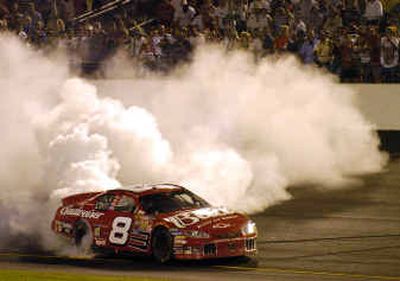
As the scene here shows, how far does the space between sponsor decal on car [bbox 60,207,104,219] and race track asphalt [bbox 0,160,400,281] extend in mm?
702

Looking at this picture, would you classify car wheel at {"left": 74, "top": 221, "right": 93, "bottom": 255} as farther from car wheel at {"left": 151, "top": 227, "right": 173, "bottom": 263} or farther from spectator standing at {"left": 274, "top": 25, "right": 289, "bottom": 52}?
spectator standing at {"left": 274, "top": 25, "right": 289, "bottom": 52}

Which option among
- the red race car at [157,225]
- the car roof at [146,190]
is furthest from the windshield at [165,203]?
the car roof at [146,190]

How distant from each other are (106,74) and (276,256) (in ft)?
36.4

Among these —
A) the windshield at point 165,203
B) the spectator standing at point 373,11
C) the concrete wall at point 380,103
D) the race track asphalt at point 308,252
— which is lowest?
the race track asphalt at point 308,252

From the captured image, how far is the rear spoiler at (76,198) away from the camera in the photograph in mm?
18344

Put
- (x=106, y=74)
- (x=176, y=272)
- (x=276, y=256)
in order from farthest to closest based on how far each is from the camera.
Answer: (x=106, y=74), (x=276, y=256), (x=176, y=272)

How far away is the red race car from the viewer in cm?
1619

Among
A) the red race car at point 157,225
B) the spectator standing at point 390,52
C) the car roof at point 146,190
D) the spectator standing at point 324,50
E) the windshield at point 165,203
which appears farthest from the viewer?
the spectator standing at point 324,50

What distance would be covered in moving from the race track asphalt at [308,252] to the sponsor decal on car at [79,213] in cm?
70

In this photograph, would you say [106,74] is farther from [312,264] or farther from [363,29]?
[312,264]

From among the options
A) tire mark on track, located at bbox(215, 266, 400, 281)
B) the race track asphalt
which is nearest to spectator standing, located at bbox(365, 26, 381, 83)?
the race track asphalt

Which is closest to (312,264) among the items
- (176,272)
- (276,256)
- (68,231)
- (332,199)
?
(276,256)

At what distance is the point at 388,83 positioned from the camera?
2545 centimetres

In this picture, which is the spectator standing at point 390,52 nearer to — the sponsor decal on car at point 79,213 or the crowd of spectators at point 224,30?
the crowd of spectators at point 224,30
